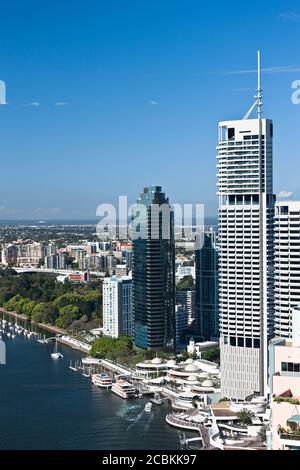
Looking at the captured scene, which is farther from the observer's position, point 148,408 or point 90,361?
point 90,361

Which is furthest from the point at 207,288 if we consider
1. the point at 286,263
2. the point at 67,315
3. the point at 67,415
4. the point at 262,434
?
the point at 262,434

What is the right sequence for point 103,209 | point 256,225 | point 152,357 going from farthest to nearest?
point 152,357, point 103,209, point 256,225

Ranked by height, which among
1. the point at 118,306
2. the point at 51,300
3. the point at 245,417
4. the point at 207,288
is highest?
the point at 207,288

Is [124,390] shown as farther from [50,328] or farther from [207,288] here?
[50,328]

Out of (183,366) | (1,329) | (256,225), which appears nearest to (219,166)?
(256,225)

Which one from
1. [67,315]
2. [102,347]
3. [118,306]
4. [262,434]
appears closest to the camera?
[262,434]

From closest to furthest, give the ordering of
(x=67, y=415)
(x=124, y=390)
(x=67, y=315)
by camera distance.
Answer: (x=67, y=415)
(x=124, y=390)
(x=67, y=315)

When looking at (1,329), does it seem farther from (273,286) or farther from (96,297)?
(273,286)

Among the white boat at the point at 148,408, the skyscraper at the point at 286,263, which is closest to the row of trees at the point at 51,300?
the white boat at the point at 148,408
